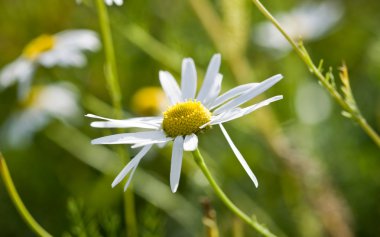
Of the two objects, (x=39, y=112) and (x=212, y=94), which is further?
(x=39, y=112)

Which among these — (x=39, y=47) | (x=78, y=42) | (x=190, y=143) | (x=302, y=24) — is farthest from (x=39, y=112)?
(x=190, y=143)

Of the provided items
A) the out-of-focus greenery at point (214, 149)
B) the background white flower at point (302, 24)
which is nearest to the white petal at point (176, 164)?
the out-of-focus greenery at point (214, 149)

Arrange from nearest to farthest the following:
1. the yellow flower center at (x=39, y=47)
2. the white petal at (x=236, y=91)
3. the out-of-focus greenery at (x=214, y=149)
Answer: the white petal at (x=236, y=91), the out-of-focus greenery at (x=214, y=149), the yellow flower center at (x=39, y=47)

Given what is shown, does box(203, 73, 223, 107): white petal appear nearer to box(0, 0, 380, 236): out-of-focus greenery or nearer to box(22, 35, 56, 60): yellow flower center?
box(0, 0, 380, 236): out-of-focus greenery

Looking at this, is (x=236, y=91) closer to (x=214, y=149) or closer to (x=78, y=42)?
(x=78, y=42)

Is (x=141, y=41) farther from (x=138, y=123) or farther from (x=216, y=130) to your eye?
(x=138, y=123)

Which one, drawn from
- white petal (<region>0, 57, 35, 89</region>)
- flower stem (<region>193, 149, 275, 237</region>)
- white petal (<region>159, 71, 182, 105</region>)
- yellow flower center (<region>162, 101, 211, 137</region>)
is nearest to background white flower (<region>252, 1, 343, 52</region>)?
white petal (<region>0, 57, 35, 89</region>)

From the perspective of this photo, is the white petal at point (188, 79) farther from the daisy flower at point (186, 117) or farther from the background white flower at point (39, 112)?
the background white flower at point (39, 112)
